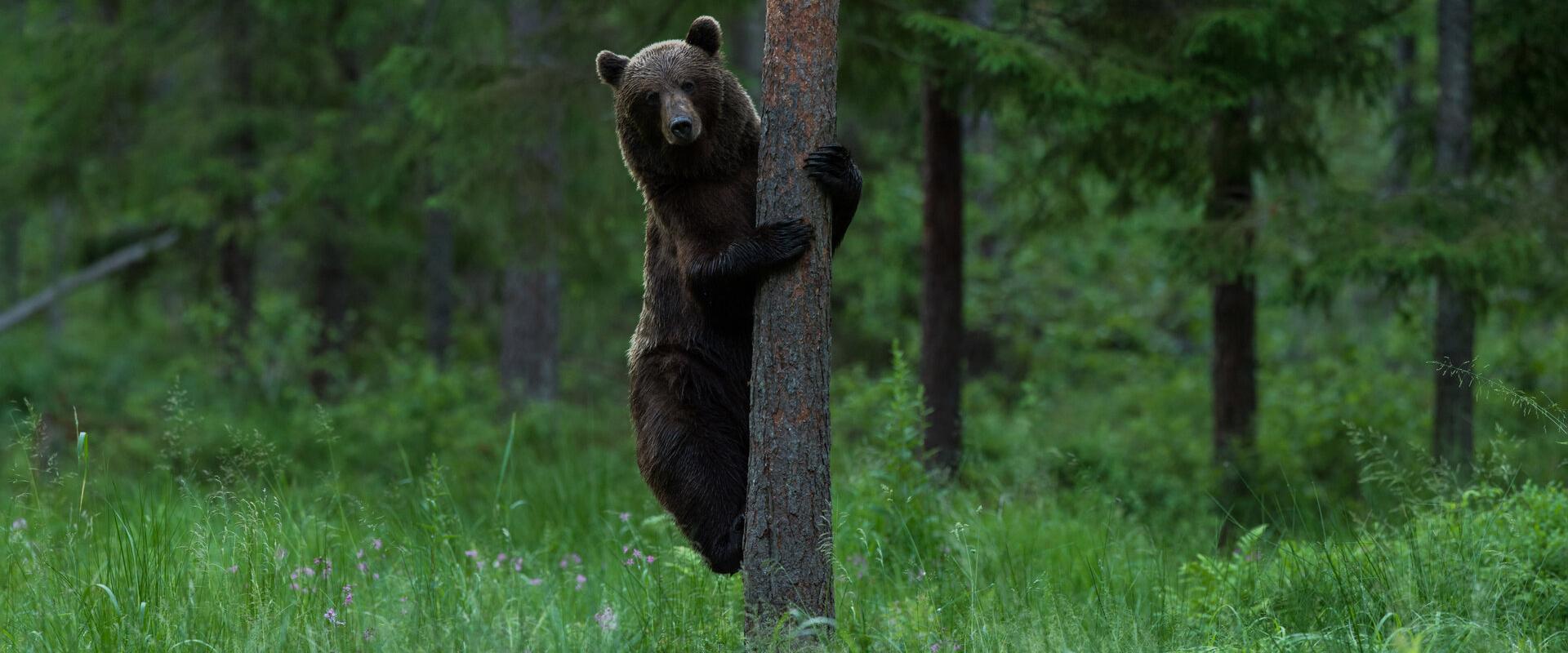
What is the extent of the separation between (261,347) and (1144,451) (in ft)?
31.4

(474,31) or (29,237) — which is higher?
(474,31)

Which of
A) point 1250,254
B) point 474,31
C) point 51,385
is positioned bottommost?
point 51,385

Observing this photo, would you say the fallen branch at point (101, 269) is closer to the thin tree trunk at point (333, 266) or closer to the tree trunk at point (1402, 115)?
the thin tree trunk at point (333, 266)

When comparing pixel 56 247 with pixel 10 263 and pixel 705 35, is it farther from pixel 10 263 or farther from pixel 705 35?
pixel 705 35

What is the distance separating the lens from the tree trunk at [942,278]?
8750 millimetres

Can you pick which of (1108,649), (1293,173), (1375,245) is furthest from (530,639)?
(1293,173)

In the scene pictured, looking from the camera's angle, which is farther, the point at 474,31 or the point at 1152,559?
the point at 474,31

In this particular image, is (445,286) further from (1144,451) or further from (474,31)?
(1144,451)

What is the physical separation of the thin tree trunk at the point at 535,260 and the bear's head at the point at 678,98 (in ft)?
12.8

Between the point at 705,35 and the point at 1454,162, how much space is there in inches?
217

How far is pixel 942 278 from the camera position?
29.0 ft

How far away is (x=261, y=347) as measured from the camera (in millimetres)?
13820

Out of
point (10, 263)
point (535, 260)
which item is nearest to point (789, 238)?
point (535, 260)

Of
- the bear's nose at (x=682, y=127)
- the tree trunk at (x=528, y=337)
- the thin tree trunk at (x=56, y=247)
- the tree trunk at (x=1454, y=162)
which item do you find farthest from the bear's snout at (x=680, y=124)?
the thin tree trunk at (x=56, y=247)
